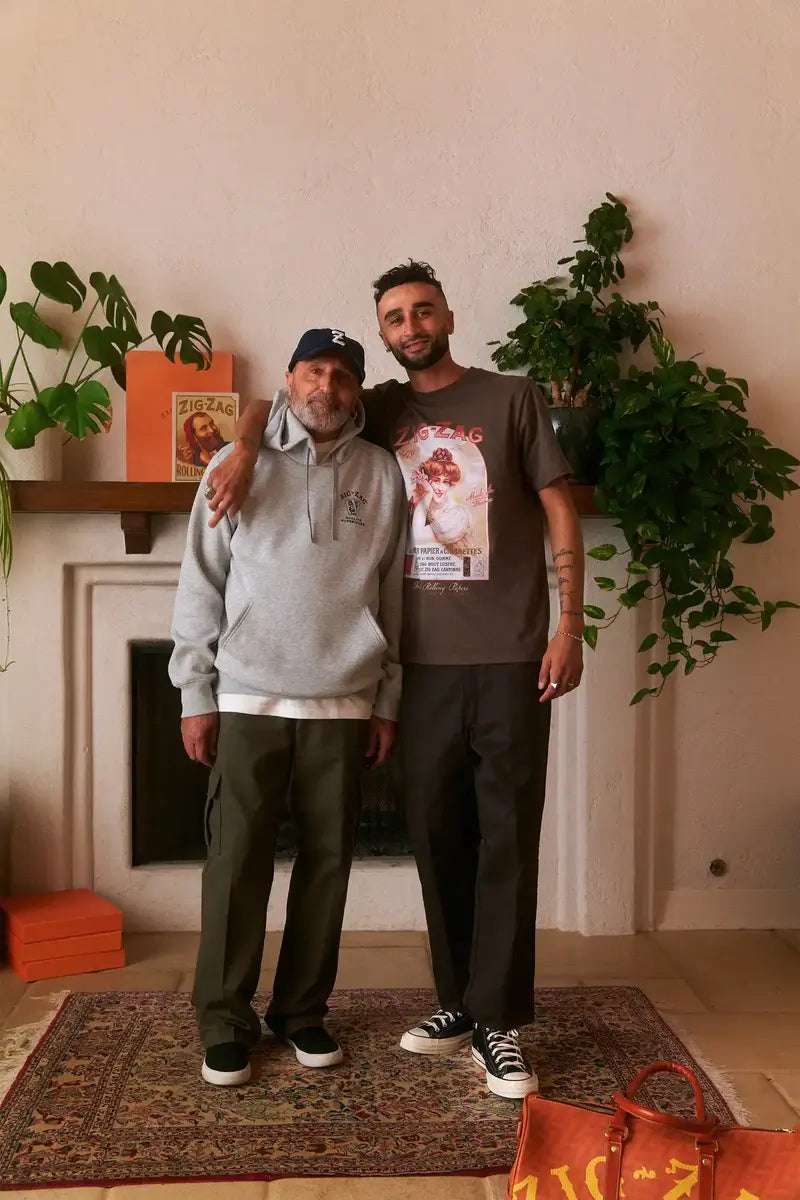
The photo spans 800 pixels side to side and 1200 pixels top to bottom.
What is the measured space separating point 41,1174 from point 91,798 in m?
1.37

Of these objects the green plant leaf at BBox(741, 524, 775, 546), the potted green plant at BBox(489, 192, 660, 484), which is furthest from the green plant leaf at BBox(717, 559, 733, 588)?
the potted green plant at BBox(489, 192, 660, 484)

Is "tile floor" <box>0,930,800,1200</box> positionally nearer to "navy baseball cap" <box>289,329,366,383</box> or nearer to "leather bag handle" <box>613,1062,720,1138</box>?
"leather bag handle" <box>613,1062,720,1138</box>

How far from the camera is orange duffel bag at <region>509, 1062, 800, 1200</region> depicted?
1452 mm

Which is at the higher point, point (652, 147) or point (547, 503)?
point (652, 147)

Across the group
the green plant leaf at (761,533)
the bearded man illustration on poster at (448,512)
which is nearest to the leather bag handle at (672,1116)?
the bearded man illustration on poster at (448,512)

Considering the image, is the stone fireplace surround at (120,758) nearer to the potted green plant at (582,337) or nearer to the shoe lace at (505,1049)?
the potted green plant at (582,337)

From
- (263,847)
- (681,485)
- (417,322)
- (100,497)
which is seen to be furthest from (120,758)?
(681,485)

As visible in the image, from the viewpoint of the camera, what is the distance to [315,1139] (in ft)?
6.42

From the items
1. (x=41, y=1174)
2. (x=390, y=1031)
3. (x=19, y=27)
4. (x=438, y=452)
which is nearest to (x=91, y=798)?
(x=390, y=1031)

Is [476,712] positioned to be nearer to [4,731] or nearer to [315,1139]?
[315,1139]

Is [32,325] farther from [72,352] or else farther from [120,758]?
[120,758]

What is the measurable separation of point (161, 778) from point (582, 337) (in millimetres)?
1695

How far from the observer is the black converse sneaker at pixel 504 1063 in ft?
6.86

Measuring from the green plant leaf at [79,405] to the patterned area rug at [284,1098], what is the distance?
4.52 ft
